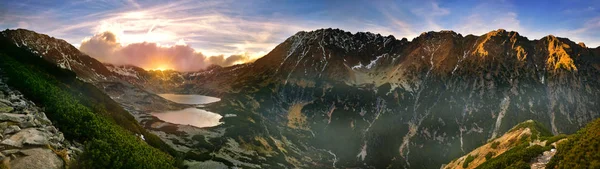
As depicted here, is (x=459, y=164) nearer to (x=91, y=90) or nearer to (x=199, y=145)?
(x=91, y=90)

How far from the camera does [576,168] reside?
84.7ft

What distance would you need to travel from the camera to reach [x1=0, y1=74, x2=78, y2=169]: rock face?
2683 cm

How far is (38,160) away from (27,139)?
6.56 feet

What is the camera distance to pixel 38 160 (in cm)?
2814

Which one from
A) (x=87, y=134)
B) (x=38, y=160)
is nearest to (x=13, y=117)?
(x=38, y=160)

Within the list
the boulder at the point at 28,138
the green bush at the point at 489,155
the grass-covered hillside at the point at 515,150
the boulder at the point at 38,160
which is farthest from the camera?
the green bush at the point at 489,155

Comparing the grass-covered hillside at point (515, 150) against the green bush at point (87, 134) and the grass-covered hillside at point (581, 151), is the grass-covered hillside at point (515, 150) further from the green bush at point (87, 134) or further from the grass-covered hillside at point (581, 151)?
the green bush at point (87, 134)

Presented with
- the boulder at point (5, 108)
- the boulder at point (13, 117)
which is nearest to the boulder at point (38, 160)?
the boulder at point (13, 117)

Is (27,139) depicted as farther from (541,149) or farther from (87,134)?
(541,149)

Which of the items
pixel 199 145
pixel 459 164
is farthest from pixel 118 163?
pixel 199 145

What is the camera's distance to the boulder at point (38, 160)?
2676 cm

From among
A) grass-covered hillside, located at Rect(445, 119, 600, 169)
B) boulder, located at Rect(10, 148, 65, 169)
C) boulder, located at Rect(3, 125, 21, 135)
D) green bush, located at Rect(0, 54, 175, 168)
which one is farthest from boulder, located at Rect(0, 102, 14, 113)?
grass-covered hillside, located at Rect(445, 119, 600, 169)

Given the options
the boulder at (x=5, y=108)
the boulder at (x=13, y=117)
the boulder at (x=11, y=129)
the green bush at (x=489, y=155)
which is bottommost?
the green bush at (x=489, y=155)

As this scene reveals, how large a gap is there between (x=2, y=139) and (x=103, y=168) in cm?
1126
